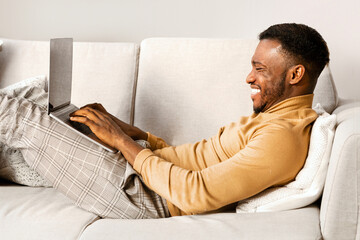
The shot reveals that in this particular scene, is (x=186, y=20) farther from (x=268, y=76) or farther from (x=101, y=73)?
(x=268, y=76)

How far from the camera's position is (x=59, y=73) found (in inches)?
59.6

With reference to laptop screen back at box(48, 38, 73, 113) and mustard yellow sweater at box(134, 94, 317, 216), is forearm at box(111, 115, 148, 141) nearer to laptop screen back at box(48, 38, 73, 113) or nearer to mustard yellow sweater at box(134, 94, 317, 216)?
laptop screen back at box(48, 38, 73, 113)

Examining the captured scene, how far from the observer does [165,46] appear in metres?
1.89

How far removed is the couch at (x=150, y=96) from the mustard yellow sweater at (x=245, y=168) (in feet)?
0.23

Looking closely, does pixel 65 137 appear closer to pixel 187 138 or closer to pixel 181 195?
pixel 181 195

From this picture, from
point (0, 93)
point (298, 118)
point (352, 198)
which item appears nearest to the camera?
point (352, 198)

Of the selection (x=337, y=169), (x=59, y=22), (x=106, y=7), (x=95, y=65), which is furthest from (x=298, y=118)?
(x=59, y=22)

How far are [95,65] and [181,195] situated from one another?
88cm

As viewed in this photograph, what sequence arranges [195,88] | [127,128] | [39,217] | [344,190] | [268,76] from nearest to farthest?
[344,190] < [39,217] < [268,76] < [127,128] < [195,88]

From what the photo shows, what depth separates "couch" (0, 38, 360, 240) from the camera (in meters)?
1.28

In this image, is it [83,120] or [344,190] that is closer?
[344,190]

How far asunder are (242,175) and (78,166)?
529 mm

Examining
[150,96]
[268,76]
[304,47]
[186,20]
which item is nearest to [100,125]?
[150,96]

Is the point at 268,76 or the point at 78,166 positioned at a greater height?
the point at 268,76
